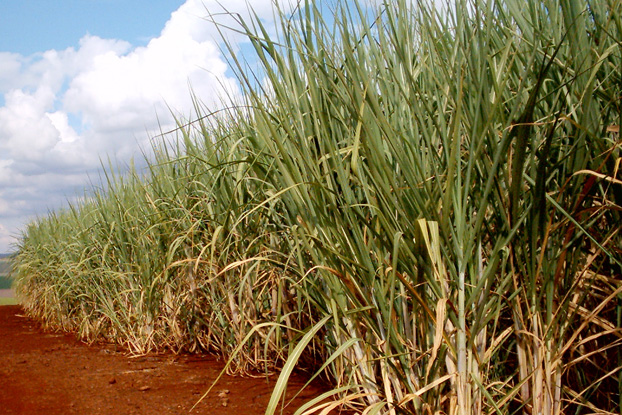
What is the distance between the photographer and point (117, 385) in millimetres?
2840

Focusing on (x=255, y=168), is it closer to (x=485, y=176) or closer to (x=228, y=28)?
(x=228, y=28)

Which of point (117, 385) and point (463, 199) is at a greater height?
point (463, 199)

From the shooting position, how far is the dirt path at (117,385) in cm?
238

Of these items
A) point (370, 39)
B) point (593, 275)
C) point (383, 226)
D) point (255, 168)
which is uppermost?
point (370, 39)

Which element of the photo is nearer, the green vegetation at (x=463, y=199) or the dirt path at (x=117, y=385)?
the green vegetation at (x=463, y=199)

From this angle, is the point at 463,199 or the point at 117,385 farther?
the point at 117,385

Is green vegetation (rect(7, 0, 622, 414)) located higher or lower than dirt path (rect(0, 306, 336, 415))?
higher

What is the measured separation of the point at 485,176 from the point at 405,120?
31cm

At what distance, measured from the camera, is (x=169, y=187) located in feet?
10.9

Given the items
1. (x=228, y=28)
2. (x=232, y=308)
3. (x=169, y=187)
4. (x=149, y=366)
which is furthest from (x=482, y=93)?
(x=149, y=366)

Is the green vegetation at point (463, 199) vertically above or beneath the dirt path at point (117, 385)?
above

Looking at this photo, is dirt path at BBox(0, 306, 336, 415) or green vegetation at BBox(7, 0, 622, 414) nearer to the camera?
green vegetation at BBox(7, 0, 622, 414)

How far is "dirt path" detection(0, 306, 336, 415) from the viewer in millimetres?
2375

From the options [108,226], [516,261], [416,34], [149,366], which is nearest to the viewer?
[516,261]
